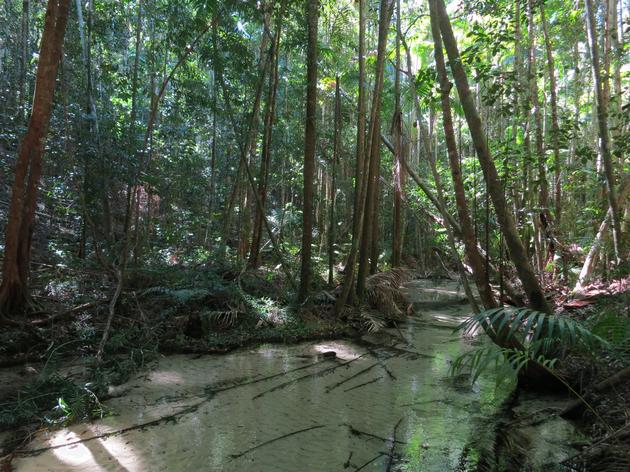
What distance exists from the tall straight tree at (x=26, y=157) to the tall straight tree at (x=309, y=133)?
12.4 ft

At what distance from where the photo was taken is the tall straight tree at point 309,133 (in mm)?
7895

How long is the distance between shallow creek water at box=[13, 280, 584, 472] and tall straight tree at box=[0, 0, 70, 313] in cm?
228

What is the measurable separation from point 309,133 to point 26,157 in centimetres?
444

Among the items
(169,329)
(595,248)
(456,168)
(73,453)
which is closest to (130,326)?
(169,329)

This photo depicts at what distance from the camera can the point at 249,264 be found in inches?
419

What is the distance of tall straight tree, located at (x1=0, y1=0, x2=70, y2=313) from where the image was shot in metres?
6.07

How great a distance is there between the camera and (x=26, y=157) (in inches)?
239

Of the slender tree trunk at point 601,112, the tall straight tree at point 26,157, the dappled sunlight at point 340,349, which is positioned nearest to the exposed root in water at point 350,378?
the dappled sunlight at point 340,349

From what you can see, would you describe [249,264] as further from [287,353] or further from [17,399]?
[17,399]

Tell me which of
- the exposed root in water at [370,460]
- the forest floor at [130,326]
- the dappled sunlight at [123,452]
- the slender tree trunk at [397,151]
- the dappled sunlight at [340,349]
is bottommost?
the exposed root in water at [370,460]

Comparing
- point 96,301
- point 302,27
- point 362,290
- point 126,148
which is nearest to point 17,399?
point 96,301

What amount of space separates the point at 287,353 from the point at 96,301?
3.10 meters

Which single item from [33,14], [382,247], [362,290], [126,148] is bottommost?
[362,290]

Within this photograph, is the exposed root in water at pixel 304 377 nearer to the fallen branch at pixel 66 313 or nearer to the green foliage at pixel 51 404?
the green foliage at pixel 51 404
